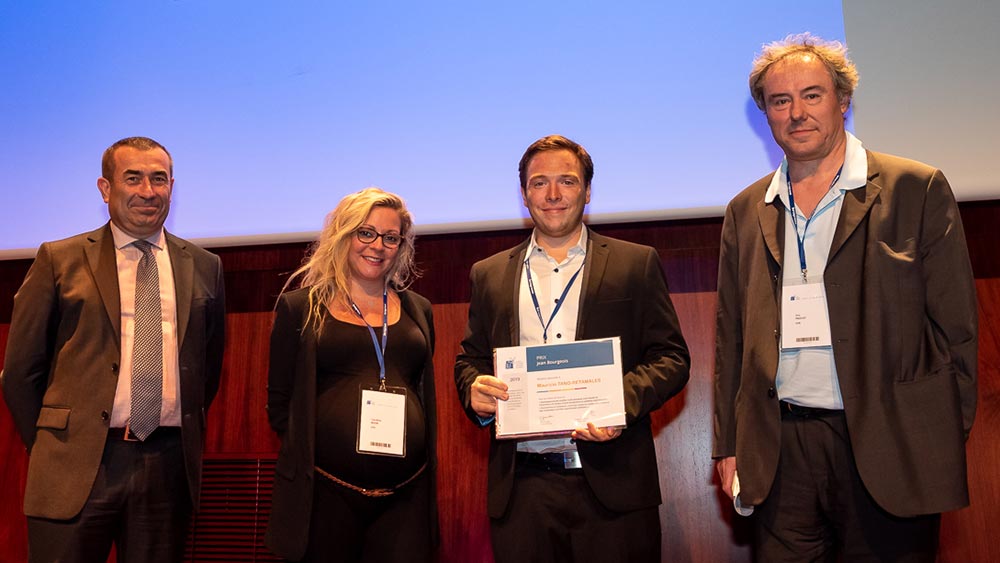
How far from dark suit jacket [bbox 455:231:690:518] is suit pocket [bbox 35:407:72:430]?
4.11 ft

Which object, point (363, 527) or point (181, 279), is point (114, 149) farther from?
point (363, 527)

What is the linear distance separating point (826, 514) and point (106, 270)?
2333mm

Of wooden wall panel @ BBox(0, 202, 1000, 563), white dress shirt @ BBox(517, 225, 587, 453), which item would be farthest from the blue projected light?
white dress shirt @ BBox(517, 225, 587, 453)

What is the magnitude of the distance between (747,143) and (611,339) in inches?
56.0

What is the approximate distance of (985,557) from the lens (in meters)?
3.04

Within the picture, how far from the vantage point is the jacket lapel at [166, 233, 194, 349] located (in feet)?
9.21

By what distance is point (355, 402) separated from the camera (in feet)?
7.93

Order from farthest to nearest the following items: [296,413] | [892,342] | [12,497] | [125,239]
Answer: [12,497]
[125,239]
[296,413]
[892,342]

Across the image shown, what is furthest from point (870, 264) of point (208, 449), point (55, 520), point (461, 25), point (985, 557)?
point (208, 449)

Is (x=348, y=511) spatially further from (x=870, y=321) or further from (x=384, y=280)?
(x=870, y=321)

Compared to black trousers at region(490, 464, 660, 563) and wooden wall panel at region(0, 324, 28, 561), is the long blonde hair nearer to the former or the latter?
black trousers at region(490, 464, 660, 563)

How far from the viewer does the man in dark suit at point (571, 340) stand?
218 centimetres

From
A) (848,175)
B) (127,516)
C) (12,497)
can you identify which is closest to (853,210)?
(848,175)

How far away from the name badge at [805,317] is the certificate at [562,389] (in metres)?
0.42
